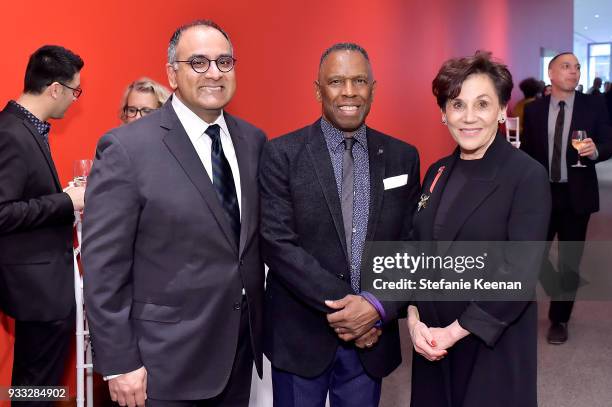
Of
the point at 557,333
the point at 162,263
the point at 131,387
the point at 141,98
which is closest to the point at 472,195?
the point at 162,263

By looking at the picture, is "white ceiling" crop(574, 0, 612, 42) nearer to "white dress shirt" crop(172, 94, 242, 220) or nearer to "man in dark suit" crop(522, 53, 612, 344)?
"man in dark suit" crop(522, 53, 612, 344)

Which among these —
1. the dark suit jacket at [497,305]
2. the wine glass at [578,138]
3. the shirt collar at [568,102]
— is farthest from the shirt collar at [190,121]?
the shirt collar at [568,102]

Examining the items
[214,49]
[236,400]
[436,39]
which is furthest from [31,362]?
[436,39]

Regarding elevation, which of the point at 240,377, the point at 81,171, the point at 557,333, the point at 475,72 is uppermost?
the point at 475,72

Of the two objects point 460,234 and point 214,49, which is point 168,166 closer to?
point 214,49

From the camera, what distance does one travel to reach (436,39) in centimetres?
718

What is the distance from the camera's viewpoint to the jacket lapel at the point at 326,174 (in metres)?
1.94

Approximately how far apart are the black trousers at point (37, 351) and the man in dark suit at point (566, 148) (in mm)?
3222

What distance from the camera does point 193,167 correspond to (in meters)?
1.77

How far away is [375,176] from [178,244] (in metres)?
0.68

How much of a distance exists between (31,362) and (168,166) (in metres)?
1.51

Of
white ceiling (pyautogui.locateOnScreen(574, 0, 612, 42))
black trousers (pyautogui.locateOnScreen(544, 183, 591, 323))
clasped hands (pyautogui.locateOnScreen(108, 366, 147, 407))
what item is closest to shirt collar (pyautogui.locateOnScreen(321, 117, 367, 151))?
clasped hands (pyautogui.locateOnScreen(108, 366, 147, 407))

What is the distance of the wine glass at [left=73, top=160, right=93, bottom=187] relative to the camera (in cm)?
268

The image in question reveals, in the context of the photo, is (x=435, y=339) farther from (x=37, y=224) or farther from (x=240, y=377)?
(x=37, y=224)
